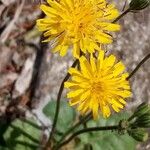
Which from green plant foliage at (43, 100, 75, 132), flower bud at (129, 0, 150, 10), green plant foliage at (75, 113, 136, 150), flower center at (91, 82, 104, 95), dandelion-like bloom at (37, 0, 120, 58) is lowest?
green plant foliage at (75, 113, 136, 150)

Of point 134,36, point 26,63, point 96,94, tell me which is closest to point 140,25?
point 134,36

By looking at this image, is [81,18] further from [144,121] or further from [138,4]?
[144,121]

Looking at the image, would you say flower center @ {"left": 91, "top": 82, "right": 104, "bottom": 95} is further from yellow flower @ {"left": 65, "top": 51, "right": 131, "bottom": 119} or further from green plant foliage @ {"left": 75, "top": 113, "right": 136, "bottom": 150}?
green plant foliage @ {"left": 75, "top": 113, "right": 136, "bottom": 150}

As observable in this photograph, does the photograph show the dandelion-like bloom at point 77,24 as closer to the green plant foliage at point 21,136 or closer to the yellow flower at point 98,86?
the yellow flower at point 98,86

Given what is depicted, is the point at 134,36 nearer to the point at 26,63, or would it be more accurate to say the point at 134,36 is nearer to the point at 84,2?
the point at 26,63

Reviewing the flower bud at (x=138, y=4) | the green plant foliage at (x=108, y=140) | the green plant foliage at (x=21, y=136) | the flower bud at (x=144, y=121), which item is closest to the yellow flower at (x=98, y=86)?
the flower bud at (x=144, y=121)

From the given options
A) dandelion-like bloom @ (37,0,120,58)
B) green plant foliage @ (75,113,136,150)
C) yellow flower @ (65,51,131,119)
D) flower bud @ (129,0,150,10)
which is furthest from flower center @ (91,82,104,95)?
green plant foliage @ (75,113,136,150)
